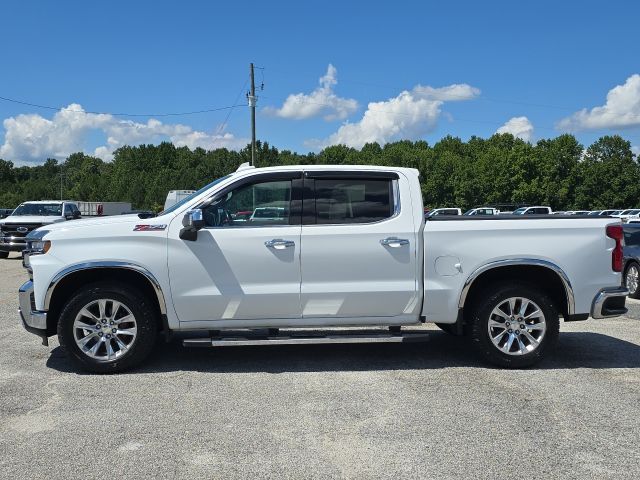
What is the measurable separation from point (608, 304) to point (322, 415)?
10.5 feet

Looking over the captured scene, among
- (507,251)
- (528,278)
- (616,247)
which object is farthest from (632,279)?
Result: (507,251)

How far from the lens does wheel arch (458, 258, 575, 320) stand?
5984 millimetres

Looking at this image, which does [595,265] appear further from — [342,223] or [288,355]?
[288,355]

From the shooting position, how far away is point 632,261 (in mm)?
11078

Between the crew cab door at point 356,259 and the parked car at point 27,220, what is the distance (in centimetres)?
1537

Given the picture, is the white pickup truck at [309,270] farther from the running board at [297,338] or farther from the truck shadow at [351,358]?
the truck shadow at [351,358]

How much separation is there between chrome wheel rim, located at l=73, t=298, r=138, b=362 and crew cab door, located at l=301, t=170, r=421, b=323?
1.72m

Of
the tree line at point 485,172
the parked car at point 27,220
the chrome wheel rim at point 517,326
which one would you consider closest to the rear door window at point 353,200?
the chrome wheel rim at point 517,326

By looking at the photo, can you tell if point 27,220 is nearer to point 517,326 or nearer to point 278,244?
point 278,244

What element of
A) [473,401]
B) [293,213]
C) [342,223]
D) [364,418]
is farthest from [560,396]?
[293,213]

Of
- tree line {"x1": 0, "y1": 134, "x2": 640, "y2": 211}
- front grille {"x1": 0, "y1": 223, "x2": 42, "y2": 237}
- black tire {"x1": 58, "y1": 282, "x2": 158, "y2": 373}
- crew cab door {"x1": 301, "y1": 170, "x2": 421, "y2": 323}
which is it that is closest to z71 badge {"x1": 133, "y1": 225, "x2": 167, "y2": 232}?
black tire {"x1": 58, "y1": 282, "x2": 158, "y2": 373}

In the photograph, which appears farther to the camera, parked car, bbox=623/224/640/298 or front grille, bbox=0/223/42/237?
front grille, bbox=0/223/42/237

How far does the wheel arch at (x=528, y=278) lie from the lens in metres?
5.98

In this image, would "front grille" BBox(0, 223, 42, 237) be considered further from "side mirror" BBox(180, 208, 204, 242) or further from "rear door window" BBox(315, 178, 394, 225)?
"rear door window" BBox(315, 178, 394, 225)
